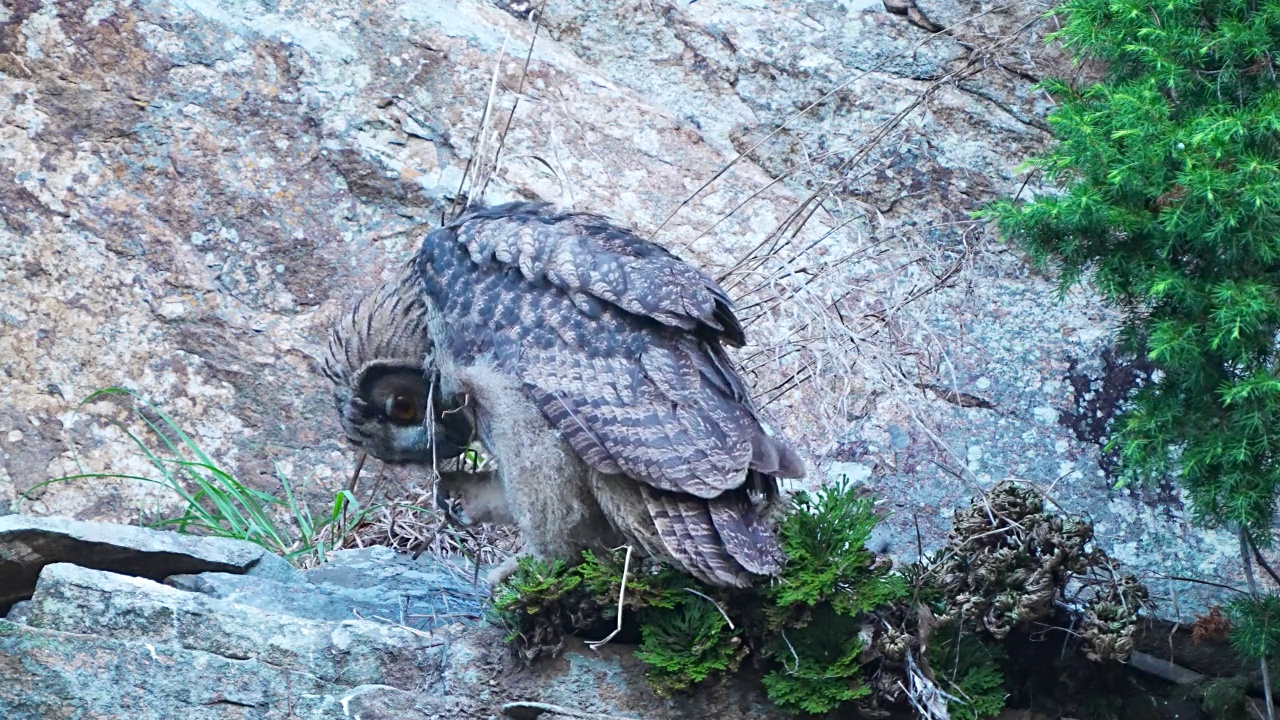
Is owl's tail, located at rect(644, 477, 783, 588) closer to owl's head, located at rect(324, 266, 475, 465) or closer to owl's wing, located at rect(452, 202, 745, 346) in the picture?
owl's wing, located at rect(452, 202, 745, 346)

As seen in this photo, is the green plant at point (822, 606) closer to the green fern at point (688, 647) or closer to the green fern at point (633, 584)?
the green fern at point (688, 647)

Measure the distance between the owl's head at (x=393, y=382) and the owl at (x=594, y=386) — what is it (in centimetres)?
1

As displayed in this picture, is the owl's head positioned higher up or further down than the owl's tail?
further down

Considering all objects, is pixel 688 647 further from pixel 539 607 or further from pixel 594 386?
pixel 594 386

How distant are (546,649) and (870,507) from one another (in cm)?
86

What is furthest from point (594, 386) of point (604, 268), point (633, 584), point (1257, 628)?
point (1257, 628)

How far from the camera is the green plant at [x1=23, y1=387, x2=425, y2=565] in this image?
4.64m

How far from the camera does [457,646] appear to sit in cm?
344

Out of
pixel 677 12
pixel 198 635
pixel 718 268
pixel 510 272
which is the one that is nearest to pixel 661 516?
pixel 510 272

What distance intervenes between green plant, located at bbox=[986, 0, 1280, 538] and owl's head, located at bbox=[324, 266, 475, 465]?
1668 mm

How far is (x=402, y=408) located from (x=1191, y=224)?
88.9 inches

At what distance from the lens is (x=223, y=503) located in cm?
471

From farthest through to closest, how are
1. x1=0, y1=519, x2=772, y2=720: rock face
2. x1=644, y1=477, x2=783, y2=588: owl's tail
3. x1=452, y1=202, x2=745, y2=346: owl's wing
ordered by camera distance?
x1=452, y1=202, x2=745, y2=346: owl's wing, x1=0, y1=519, x2=772, y2=720: rock face, x1=644, y1=477, x2=783, y2=588: owl's tail

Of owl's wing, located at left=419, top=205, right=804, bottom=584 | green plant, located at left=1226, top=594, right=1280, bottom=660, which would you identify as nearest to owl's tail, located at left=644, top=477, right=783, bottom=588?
owl's wing, located at left=419, top=205, right=804, bottom=584
